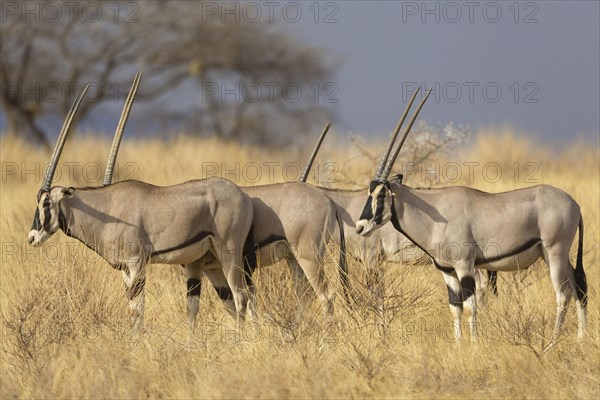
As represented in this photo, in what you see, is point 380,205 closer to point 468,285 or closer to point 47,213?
point 468,285

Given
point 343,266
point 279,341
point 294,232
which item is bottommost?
point 279,341

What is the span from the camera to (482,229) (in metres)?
7.55

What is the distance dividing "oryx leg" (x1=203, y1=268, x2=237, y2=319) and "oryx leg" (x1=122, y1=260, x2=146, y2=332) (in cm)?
83

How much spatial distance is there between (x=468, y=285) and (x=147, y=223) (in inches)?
83.5

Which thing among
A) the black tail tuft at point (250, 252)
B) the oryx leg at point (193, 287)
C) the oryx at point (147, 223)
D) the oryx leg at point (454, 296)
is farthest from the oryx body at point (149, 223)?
the oryx leg at point (454, 296)

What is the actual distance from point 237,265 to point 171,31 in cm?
2615

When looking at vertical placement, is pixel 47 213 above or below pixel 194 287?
above

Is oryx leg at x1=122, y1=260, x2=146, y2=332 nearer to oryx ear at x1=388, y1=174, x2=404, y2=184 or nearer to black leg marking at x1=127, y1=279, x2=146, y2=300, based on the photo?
black leg marking at x1=127, y1=279, x2=146, y2=300

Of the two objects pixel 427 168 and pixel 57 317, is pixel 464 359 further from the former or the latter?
pixel 427 168

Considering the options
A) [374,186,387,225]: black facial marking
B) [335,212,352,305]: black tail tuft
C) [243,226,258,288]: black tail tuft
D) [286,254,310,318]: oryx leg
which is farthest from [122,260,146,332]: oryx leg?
[374,186,387,225]: black facial marking

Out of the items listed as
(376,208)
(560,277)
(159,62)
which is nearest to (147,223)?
(376,208)

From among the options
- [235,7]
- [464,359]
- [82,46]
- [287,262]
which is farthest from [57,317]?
Result: [235,7]

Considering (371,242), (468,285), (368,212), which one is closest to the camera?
(468,285)

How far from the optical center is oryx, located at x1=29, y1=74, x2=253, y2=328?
25.0ft
